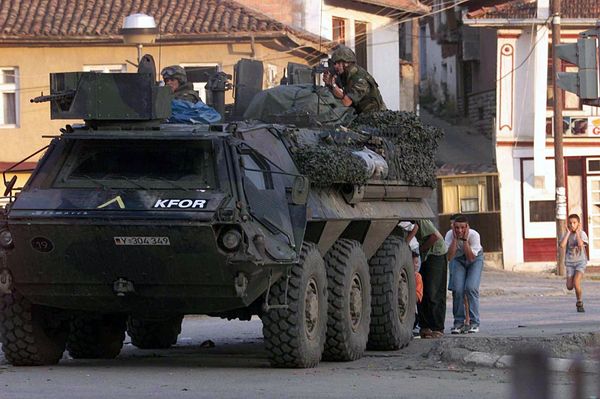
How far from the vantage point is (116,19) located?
3625cm

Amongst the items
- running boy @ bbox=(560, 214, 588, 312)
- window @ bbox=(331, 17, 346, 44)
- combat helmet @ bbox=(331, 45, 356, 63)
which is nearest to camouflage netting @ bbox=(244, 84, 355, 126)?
combat helmet @ bbox=(331, 45, 356, 63)

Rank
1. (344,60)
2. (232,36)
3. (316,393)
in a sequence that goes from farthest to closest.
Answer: (232,36) → (344,60) → (316,393)

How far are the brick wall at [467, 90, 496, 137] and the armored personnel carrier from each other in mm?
32067

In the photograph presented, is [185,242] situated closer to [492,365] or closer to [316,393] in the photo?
[316,393]

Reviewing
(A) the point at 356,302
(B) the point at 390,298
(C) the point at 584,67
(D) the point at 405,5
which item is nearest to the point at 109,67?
(D) the point at 405,5

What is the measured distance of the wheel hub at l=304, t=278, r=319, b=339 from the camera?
12594 mm

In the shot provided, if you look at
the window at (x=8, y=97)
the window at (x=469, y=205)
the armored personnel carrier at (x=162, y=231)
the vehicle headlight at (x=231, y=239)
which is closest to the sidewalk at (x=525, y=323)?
the armored personnel carrier at (x=162, y=231)

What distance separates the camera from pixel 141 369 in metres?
12.6

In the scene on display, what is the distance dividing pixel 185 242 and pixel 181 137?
992mm

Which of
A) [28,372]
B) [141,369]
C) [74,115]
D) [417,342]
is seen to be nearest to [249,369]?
[141,369]

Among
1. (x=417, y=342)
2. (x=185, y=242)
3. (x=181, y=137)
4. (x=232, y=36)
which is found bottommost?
(x=417, y=342)

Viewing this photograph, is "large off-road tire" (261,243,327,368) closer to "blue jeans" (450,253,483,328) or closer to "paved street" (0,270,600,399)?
"paved street" (0,270,600,399)

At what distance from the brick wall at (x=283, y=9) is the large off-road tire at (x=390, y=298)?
980 inches

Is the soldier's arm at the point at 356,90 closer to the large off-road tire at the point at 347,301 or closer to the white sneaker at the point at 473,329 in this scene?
the large off-road tire at the point at 347,301
